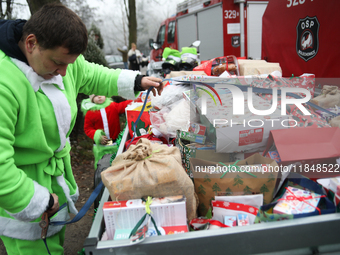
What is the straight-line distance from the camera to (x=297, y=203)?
3.75ft

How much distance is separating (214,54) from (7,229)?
736cm

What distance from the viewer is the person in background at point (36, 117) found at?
116 cm

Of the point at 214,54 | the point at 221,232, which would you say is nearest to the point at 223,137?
the point at 221,232

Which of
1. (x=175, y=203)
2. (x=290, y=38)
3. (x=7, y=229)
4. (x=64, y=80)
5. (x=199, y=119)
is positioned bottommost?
(x=7, y=229)

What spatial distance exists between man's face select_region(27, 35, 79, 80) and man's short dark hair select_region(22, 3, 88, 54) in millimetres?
25

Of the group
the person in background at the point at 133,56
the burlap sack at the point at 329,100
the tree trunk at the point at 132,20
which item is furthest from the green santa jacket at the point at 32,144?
the person in background at the point at 133,56

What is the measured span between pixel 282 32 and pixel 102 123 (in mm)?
2825

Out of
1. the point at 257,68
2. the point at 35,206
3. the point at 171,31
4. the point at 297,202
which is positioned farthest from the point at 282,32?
the point at 171,31

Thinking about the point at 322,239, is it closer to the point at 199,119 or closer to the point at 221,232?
the point at 221,232

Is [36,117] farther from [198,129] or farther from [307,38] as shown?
[307,38]

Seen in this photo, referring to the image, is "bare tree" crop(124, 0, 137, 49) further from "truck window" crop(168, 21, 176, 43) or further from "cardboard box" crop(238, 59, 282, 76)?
"cardboard box" crop(238, 59, 282, 76)

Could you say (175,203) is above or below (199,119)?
below

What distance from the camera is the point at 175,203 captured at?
1130 mm

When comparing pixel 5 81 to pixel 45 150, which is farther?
pixel 45 150
